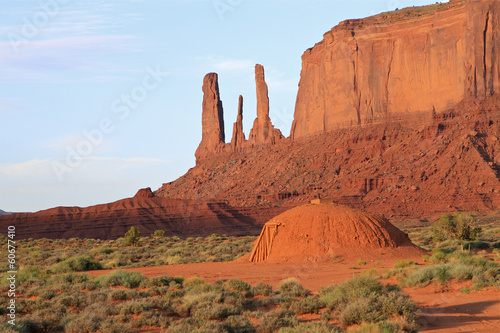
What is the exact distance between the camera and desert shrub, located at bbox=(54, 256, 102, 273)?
28953mm

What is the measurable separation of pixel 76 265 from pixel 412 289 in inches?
712

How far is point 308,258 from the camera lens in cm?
2758

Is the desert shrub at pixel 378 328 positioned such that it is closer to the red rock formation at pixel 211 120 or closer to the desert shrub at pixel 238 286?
the desert shrub at pixel 238 286

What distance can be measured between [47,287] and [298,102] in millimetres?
106843

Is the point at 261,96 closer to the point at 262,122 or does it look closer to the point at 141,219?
the point at 262,122

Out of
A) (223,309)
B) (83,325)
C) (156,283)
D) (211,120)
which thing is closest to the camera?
(83,325)

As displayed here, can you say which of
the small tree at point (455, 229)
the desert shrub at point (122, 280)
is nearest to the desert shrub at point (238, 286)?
the desert shrub at point (122, 280)

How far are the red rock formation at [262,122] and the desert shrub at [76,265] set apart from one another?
92.8 meters

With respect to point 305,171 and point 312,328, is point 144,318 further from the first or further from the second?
point 305,171

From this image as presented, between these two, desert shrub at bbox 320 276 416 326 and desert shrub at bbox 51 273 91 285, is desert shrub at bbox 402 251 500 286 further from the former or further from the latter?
desert shrub at bbox 51 273 91 285

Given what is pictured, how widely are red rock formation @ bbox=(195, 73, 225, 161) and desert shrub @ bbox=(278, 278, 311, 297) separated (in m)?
120

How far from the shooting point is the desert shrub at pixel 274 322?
12.9 m

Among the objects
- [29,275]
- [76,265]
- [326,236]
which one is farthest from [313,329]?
[76,265]

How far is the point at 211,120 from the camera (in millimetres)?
144250
